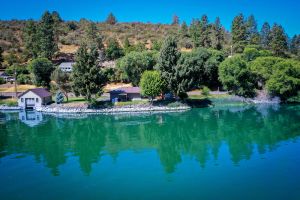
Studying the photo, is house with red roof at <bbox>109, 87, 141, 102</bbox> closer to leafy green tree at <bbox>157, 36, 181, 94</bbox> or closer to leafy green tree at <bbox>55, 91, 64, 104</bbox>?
leafy green tree at <bbox>157, 36, 181, 94</bbox>

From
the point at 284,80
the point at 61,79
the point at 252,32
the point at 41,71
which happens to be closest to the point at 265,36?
the point at 252,32

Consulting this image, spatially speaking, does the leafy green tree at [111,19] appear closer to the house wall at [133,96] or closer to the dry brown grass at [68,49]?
the dry brown grass at [68,49]

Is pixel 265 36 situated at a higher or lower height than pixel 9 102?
higher

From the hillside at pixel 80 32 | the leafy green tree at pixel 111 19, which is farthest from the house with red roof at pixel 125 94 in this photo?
the leafy green tree at pixel 111 19

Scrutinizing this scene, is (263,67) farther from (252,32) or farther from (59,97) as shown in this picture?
(59,97)

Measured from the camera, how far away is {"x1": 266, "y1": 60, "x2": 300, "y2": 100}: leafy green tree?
57.9m

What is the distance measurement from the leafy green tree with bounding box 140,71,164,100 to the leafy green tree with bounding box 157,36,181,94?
1.63 metres

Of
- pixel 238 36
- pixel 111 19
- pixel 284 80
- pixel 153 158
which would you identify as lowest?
pixel 153 158

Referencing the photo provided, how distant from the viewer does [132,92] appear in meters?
60.0

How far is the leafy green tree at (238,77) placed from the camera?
201ft

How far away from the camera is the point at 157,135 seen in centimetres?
3647

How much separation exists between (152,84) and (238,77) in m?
19.7

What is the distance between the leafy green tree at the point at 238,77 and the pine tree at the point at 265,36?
33788mm

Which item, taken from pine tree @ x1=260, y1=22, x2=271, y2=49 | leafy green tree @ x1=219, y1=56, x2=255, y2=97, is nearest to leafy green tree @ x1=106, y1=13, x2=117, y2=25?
pine tree @ x1=260, y1=22, x2=271, y2=49
